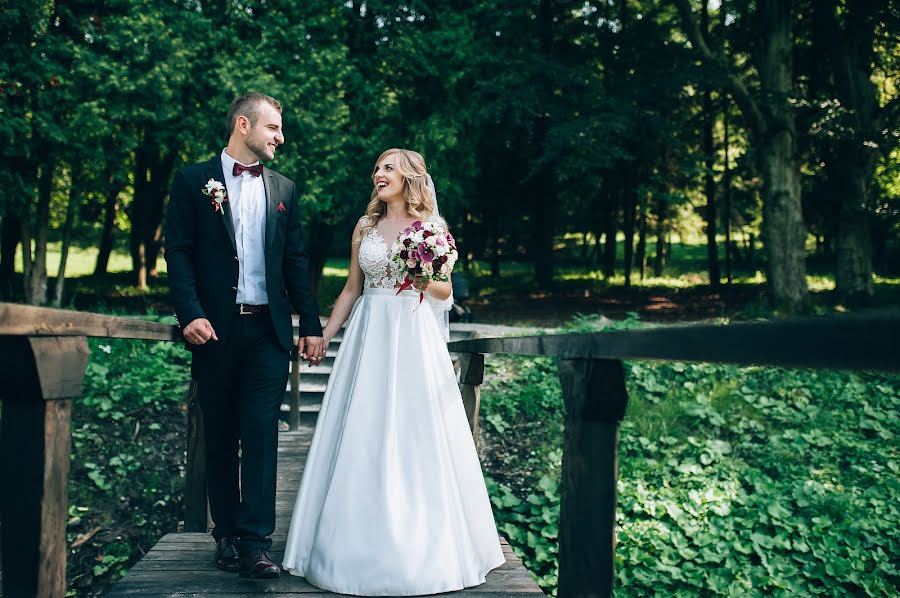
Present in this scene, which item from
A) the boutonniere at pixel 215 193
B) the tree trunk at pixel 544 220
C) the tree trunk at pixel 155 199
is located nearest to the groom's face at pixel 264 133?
the boutonniere at pixel 215 193

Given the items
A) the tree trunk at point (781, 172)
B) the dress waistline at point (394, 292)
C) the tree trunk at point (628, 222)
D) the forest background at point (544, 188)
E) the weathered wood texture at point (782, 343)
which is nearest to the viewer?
the weathered wood texture at point (782, 343)

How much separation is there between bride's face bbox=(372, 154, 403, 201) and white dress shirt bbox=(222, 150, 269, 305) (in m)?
0.72

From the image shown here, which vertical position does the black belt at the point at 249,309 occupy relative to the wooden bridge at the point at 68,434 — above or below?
above

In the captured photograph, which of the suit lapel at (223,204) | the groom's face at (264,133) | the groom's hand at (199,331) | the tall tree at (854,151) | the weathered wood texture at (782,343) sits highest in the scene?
the tall tree at (854,151)

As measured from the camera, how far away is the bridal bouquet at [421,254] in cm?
400

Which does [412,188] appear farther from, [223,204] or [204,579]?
[204,579]

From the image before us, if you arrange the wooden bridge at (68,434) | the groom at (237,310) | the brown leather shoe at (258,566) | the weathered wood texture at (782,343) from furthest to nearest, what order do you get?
1. the groom at (237,310)
2. the brown leather shoe at (258,566)
3. the wooden bridge at (68,434)
4. the weathered wood texture at (782,343)

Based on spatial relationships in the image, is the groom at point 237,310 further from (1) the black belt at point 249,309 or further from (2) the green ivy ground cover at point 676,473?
(2) the green ivy ground cover at point 676,473

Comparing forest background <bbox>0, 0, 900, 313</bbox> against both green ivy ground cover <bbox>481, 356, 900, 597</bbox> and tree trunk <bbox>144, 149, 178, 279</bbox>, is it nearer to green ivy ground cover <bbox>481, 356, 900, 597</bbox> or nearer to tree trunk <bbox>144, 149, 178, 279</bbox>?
tree trunk <bbox>144, 149, 178, 279</bbox>

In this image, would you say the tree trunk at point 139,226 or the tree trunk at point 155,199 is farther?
the tree trunk at point 139,226

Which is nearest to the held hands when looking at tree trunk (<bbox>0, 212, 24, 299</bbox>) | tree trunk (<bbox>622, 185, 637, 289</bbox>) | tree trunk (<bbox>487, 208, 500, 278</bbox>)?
tree trunk (<bbox>0, 212, 24, 299</bbox>)

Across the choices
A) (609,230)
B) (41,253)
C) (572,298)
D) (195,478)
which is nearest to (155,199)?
(41,253)

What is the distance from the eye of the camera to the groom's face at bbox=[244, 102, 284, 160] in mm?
3785

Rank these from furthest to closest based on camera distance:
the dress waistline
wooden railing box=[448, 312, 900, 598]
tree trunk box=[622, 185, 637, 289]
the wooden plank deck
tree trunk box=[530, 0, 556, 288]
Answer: tree trunk box=[622, 185, 637, 289] → tree trunk box=[530, 0, 556, 288] → the dress waistline → the wooden plank deck → wooden railing box=[448, 312, 900, 598]
